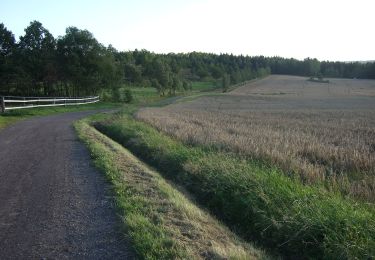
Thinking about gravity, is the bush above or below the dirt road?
below

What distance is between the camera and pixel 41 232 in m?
6.97

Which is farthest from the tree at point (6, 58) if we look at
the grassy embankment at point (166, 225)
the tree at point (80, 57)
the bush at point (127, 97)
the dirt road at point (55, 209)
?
the grassy embankment at point (166, 225)

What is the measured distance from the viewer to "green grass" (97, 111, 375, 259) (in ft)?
20.9

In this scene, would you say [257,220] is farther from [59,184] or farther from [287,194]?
[59,184]

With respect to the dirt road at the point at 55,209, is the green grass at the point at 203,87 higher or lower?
lower

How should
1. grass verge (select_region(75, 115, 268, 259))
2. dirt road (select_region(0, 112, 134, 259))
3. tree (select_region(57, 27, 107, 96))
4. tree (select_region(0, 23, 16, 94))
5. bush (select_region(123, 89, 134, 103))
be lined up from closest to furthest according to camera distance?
grass verge (select_region(75, 115, 268, 259))
dirt road (select_region(0, 112, 134, 259))
tree (select_region(0, 23, 16, 94))
tree (select_region(57, 27, 107, 96))
bush (select_region(123, 89, 134, 103))

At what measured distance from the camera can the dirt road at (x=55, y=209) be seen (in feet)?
20.7

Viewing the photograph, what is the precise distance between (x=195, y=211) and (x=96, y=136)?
1203 cm

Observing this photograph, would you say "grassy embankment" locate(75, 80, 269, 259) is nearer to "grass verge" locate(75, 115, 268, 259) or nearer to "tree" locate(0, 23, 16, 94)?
"grass verge" locate(75, 115, 268, 259)

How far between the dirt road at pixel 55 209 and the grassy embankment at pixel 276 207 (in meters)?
2.32

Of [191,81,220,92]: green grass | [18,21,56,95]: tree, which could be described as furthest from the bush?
[191,81,220,92]: green grass

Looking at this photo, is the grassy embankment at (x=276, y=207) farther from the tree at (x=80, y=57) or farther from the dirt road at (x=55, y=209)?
the tree at (x=80, y=57)

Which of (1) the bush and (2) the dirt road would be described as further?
(1) the bush

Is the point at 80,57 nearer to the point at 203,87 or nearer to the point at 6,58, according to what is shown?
the point at 6,58
